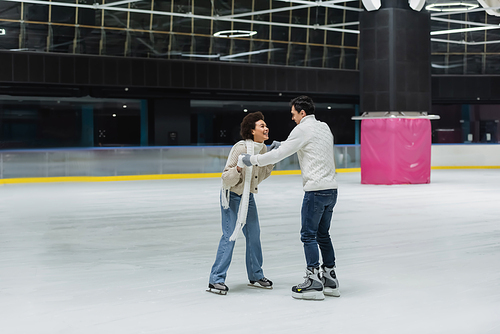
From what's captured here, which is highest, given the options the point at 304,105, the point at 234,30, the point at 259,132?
the point at 234,30

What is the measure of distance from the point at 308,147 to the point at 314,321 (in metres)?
1.47

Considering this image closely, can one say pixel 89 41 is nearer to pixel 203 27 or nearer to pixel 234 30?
pixel 203 27

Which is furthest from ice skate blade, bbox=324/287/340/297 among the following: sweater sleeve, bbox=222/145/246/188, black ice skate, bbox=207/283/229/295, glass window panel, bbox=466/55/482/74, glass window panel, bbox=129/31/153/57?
glass window panel, bbox=466/55/482/74

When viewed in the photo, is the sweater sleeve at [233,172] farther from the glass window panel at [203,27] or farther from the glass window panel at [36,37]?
the glass window panel at [203,27]

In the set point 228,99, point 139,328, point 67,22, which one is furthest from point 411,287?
point 228,99

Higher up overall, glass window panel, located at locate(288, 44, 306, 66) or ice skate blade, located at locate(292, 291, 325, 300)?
glass window panel, located at locate(288, 44, 306, 66)

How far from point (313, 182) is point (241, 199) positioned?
2.19 feet

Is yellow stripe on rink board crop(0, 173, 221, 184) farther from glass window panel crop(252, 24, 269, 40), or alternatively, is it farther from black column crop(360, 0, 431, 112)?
glass window panel crop(252, 24, 269, 40)

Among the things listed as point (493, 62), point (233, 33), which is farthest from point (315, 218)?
point (493, 62)

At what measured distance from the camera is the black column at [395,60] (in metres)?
19.6

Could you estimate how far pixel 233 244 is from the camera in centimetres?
588

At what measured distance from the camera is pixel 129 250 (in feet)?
27.1

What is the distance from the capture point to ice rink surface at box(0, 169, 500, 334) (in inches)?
193

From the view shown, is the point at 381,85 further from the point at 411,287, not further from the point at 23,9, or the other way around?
the point at 23,9
